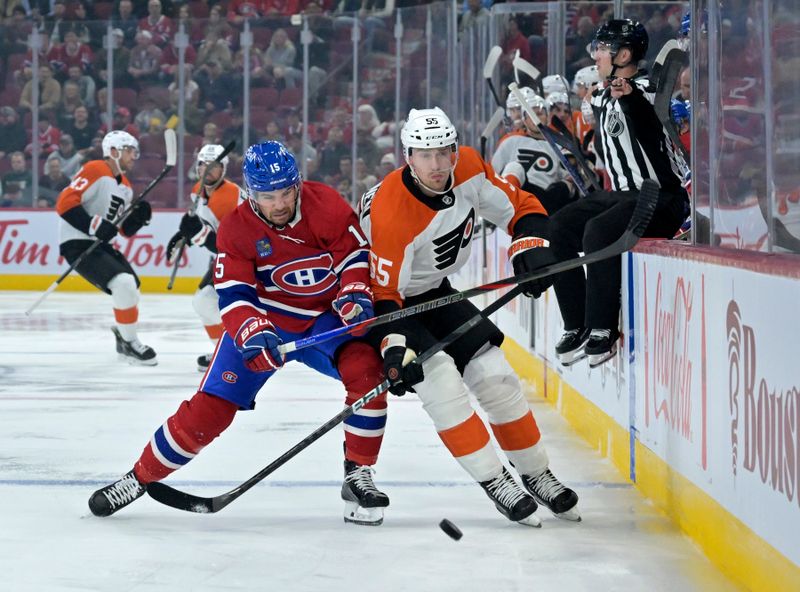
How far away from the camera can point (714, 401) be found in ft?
8.84

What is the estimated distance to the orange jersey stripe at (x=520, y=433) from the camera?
129 inches

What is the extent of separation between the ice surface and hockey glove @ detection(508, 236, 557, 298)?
56cm

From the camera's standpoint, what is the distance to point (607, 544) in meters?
2.94

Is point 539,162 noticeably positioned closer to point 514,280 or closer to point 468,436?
point 514,280

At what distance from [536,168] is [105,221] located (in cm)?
256

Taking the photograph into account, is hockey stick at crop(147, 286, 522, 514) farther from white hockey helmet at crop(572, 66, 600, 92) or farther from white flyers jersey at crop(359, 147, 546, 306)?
white hockey helmet at crop(572, 66, 600, 92)

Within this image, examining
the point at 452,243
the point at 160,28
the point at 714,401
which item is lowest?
the point at 714,401

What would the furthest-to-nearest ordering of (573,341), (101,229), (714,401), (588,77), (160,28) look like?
(160,28), (101,229), (588,77), (573,341), (714,401)

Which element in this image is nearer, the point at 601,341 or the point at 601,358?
the point at 601,341

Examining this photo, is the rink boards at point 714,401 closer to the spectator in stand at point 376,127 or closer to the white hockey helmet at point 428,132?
the white hockey helmet at point 428,132

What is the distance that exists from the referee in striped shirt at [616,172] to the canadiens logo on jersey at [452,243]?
0.57 meters

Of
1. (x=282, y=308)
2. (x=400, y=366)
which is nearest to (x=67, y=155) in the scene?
(x=282, y=308)

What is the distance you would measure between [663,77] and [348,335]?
1322 millimetres

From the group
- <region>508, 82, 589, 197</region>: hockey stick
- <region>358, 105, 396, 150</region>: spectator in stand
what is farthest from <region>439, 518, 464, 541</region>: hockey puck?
<region>358, 105, 396, 150</region>: spectator in stand
